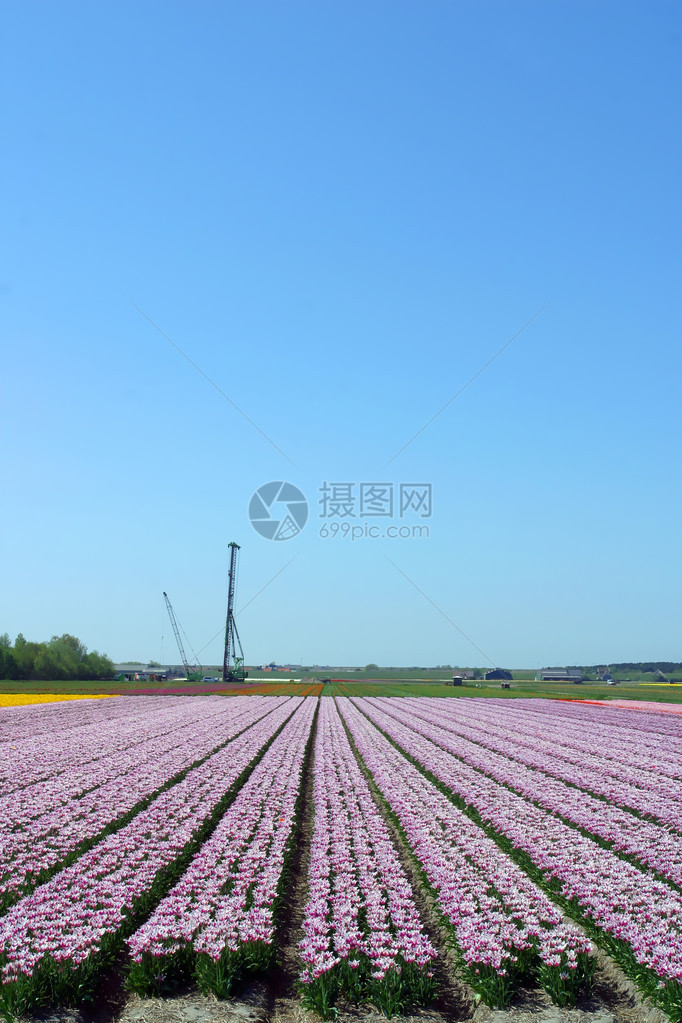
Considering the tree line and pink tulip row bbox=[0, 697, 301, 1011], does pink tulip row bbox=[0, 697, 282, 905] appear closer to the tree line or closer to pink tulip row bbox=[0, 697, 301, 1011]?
pink tulip row bbox=[0, 697, 301, 1011]

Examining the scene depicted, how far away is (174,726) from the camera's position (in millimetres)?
32656

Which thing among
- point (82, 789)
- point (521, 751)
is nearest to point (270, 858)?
point (82, 789)

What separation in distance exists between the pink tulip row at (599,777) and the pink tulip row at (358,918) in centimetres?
621

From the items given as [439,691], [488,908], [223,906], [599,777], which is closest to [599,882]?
[488,908]

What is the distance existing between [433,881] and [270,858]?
2757 mm

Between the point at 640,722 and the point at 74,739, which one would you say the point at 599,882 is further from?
the point at 640,722

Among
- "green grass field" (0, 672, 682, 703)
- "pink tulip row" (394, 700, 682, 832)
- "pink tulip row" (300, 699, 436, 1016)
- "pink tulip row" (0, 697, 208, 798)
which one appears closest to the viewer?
"pink tulip row" (300, 699, 436, 1016)

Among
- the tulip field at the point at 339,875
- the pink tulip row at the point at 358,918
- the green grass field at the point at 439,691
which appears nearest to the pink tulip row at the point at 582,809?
the tulip field at the point at 339,875

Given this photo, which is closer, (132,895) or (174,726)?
(132,895)

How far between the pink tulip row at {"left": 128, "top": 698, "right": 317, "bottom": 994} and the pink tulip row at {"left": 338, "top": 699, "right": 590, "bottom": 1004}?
2.50 meters

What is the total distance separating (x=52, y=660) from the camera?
12119cm

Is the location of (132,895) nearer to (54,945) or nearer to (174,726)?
(54,945)

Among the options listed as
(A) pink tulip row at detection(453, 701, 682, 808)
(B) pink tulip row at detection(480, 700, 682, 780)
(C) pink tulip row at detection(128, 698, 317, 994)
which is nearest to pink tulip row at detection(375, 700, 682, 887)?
(A) pink tulip row at detection(453, 701, 682, 808)

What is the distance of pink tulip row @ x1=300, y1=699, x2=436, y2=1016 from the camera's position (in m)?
7.42
